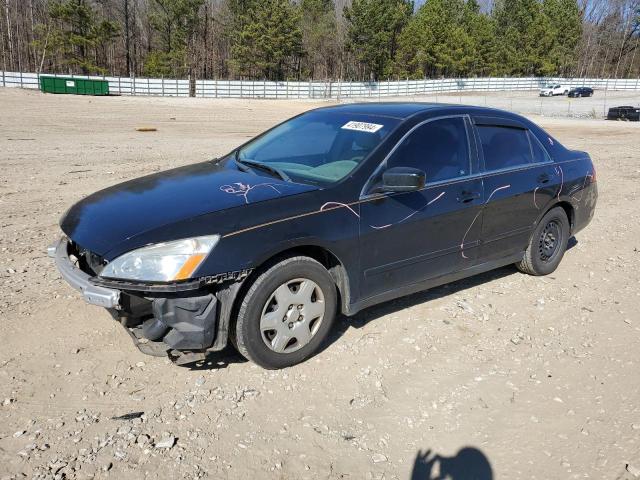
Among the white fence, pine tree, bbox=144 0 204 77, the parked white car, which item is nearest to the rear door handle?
the white fence

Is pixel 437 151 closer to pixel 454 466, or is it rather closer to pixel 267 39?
pixel 454 466

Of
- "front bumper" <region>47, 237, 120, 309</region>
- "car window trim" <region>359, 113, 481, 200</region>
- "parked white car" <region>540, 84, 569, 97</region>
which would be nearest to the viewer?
"front bumper" <region>47, 237, 120, 309</region>

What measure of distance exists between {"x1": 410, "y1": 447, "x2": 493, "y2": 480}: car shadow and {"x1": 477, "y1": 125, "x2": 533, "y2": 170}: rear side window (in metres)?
2.48

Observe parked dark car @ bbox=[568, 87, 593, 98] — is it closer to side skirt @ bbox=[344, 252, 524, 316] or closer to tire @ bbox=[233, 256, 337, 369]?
side skirt @ bbox=[344, 252, 524, 316]

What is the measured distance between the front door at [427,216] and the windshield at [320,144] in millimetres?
254

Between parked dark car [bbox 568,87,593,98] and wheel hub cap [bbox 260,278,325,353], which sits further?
parked dark car [bbox 568,87,593,98]

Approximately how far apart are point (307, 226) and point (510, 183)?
2.16m

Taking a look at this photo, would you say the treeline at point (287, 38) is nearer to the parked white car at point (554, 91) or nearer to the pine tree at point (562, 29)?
the pine tree at point (562, 29)

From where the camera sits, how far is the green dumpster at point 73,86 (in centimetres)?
4278

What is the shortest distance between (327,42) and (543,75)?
34.7 metres

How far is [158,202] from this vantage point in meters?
3.53

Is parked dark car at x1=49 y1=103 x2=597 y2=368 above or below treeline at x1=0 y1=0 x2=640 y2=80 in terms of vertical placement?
below

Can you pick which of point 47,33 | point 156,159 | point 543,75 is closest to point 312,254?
point 156,159

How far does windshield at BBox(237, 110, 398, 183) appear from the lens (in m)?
3.95
